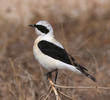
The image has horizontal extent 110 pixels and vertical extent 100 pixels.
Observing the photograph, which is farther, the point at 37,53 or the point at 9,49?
the point at 9,49

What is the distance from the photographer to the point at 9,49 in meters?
8.29

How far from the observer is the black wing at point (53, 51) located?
4387 mm

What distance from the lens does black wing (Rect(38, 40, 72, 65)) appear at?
4387mm

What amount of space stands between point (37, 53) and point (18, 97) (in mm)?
967

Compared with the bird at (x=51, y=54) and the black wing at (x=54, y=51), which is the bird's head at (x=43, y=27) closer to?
the bird at (x=51, y=54)

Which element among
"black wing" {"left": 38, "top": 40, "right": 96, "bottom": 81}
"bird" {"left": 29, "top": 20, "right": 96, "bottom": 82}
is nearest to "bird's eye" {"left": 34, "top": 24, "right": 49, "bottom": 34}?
"bird" {"left": 29, "top": 20, "right": 96, "bottom": 82}

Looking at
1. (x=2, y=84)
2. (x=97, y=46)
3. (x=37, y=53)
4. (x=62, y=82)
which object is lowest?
(x=97, y=46)

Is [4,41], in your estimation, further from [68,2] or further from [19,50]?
[68,2]

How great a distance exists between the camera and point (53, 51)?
14.6ft

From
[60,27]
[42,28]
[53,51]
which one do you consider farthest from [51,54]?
[60,27]

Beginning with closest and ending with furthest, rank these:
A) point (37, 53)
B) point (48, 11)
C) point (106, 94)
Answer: point (37, 53) → point (106, 94) → point (48, 11)

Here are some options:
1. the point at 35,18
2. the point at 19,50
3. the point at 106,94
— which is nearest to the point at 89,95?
the point at 106,94

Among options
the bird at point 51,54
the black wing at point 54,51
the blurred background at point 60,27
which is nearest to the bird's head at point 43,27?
the bird at point 51,54

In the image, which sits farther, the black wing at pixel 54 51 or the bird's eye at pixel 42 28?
the bird's eye at pixel 42 28
